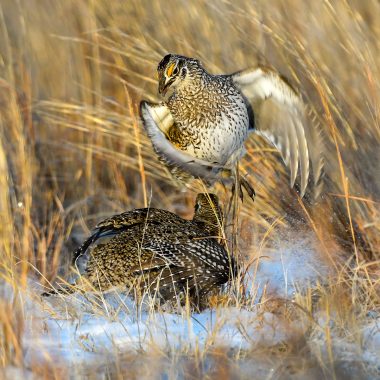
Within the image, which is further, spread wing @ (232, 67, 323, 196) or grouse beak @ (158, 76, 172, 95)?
grouse beak @ (158, 76, 172, 95)

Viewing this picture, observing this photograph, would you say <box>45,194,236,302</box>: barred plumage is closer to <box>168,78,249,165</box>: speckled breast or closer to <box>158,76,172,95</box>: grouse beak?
<box>168,78,249,165</box>: speckled breast

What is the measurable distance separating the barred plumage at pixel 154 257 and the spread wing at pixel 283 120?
54 cm

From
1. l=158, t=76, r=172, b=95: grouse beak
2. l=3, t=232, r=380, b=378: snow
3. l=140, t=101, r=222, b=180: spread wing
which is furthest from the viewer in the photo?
l=158, t=76, r=172, b=95: grouse beak

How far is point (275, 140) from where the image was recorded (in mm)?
4867

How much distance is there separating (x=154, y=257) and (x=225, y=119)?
937 millimetres

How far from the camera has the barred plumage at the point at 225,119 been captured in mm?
4641

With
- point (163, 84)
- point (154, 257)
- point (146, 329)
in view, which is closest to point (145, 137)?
point (163, 84)

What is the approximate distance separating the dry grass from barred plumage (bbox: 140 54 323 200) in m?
0.14

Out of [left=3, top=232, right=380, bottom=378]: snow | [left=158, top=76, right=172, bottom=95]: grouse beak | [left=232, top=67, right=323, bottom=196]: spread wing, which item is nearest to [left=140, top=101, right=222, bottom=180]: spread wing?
[left=158, top=76, right=172, bottom=95]: grouse beak

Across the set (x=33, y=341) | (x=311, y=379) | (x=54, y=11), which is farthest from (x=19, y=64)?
(x=311, y=379)

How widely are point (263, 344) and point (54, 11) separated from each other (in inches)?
154

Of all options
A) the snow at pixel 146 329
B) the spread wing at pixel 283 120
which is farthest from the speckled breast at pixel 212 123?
the snow at pixel 146 329

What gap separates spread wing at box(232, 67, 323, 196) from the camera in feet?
15.2

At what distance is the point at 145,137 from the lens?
5.60 m
